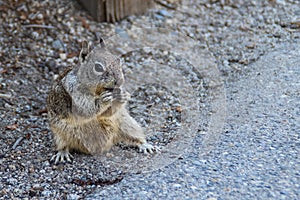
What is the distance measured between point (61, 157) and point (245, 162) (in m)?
1.66

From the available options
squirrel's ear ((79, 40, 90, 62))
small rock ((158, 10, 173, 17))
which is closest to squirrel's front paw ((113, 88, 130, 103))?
squirrel's ear ((79, 40, 90, 62))

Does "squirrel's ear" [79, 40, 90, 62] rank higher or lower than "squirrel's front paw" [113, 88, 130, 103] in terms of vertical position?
higher

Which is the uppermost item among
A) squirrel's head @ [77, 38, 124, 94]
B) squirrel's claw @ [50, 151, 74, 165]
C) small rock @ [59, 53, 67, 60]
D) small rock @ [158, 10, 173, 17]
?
small rock @ [158, 10, 173, 17]

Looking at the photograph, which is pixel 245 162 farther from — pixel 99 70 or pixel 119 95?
pixel 99 70

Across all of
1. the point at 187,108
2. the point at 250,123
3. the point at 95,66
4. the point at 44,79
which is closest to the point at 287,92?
the point at 250,123

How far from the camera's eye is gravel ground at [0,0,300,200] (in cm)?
416

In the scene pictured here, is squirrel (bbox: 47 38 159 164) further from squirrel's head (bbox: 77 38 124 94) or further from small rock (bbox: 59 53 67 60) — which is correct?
small rock (bbox: 59 53 67 60)

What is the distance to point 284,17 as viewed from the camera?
734 centimetres

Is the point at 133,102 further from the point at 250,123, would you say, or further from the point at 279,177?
the point at 279,177

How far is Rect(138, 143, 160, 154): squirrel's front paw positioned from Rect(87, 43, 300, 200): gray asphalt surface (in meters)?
0.36

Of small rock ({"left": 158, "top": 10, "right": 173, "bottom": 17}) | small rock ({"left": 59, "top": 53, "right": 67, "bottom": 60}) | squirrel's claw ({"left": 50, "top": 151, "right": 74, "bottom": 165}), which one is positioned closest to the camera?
squirrel's claw ({"left": 50, "top": 151, "right": 74, "bottom": 165})

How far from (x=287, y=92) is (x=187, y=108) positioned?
1057 millimetres

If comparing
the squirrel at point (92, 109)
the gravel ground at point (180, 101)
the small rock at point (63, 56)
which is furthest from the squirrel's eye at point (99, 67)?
the small rock at point (63, 56)

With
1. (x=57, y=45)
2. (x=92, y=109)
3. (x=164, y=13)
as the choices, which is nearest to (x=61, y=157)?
(x=92, y=109)
